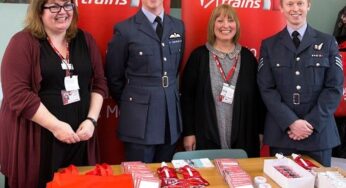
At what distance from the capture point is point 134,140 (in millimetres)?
2369

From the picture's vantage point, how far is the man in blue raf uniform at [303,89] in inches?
85.0

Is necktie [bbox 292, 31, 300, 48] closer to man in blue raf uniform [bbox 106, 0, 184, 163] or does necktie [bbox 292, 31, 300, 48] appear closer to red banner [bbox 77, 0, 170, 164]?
man in blue raf uniform [bbox 106, 0, 184, 163]

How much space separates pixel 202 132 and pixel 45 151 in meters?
0.99

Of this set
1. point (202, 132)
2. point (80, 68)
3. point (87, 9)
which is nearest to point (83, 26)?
point (87, 9)

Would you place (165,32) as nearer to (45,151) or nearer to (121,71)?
(121,71)

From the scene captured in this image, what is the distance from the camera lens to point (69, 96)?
6.56ft

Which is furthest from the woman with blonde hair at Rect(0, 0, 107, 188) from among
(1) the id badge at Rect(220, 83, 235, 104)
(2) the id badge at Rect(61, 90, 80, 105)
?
(1) the id badge at Rect(220, 83, 235, 104)

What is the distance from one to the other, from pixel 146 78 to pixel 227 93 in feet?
Answer: 1.69

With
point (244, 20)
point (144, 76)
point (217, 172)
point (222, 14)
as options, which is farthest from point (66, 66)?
point (244, 20)

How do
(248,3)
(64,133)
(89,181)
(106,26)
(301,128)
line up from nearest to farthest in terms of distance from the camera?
1. (89,181)
2. (64,133)
3. (301,128)
4. (106,26)
5. (248,3)

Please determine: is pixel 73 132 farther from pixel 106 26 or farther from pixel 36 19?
pixel 106 26

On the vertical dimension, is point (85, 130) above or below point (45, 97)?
below

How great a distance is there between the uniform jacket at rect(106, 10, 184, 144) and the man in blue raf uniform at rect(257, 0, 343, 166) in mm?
598

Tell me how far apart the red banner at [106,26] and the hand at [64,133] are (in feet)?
2.59
